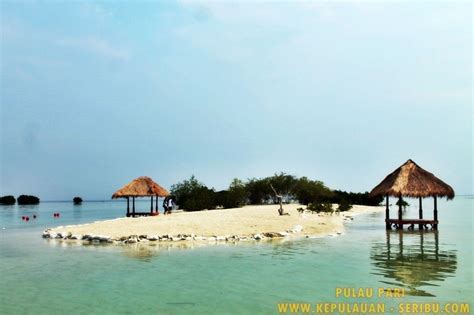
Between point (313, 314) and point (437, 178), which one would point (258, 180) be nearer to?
point (437, 178)

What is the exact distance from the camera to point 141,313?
925 cm

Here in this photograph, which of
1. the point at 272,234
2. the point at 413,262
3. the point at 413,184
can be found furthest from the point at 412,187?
the point at 413,262

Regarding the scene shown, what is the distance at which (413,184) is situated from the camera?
26047 millimetres

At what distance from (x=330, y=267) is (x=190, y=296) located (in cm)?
505

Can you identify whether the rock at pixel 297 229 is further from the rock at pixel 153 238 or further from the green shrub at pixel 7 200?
the green shrub at pixel 7 200

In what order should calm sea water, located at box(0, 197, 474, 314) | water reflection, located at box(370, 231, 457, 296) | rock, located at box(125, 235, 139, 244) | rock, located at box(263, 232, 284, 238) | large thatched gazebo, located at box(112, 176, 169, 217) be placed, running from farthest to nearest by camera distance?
large thatched gazebo, located at box(112, 176, 169, 217) → rock, located at box(263, 232, 284, 238) → rock, located at box(125, 235, 139, 244) → water reflection, located at box(370, 231, 457, 296) → calm sea water, located at box(0, 197, 474, 314)

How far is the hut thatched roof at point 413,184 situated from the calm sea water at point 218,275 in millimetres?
6312

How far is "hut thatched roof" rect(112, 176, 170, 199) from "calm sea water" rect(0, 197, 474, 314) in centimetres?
1704

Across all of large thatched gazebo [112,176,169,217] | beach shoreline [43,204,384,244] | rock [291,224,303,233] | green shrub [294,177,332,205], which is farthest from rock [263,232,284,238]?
green shrub [294,177,332,205]

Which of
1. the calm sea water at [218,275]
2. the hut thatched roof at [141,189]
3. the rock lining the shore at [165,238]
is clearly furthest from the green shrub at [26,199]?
the calm sea water at [218,275]

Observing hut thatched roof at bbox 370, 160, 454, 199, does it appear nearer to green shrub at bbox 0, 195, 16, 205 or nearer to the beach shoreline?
the beach shoreline

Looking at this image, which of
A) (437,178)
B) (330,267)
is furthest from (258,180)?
(330,267)

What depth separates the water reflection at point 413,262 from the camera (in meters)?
11.8

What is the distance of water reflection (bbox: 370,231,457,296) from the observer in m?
11.8
